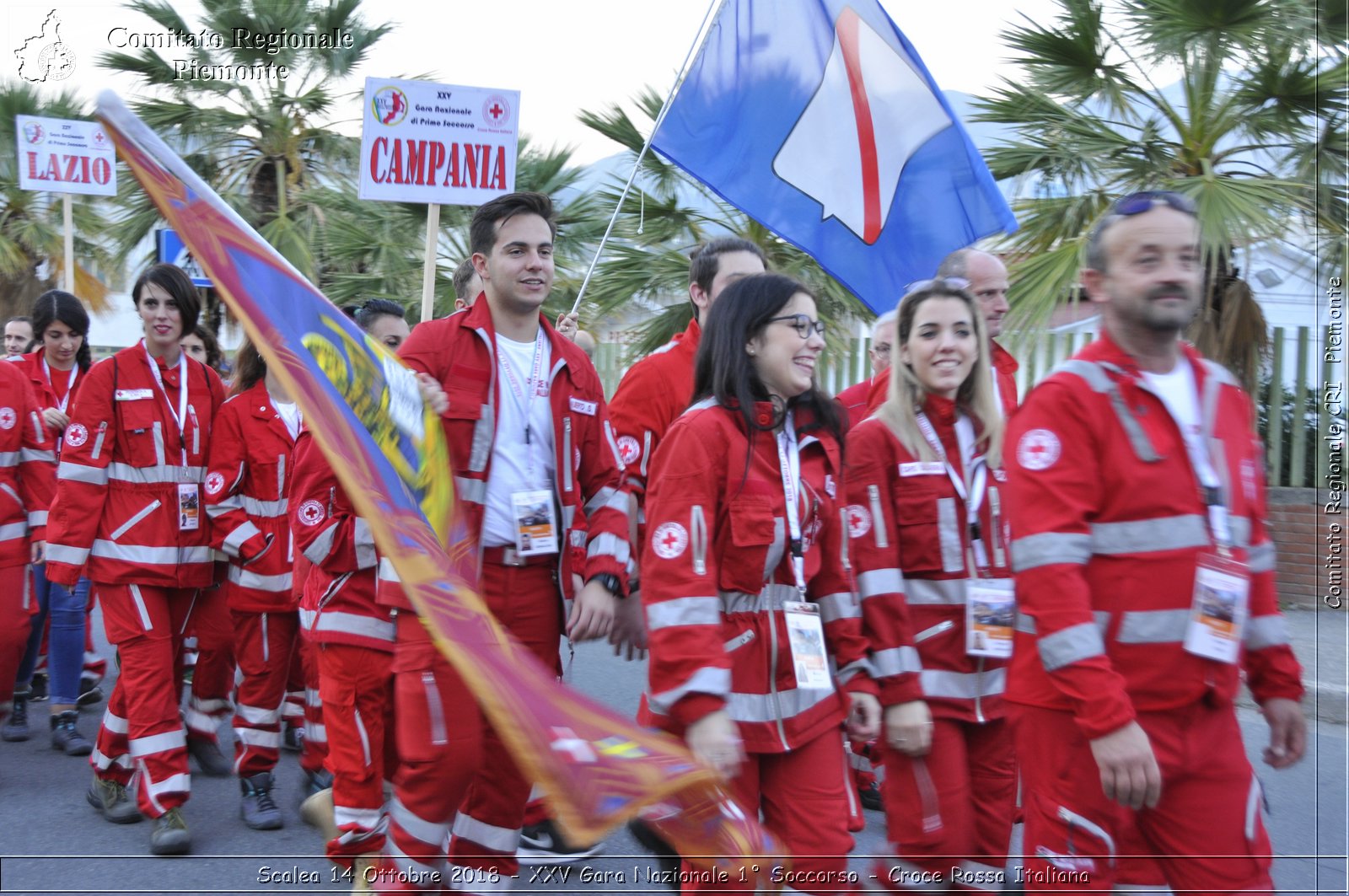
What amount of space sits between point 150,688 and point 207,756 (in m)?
1.24

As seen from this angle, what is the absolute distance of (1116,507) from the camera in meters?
3.15

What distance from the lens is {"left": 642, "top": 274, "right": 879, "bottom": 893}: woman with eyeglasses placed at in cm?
336

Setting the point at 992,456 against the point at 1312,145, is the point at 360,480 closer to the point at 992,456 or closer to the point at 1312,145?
the point at 992,456

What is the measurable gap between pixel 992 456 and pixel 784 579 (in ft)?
3.07

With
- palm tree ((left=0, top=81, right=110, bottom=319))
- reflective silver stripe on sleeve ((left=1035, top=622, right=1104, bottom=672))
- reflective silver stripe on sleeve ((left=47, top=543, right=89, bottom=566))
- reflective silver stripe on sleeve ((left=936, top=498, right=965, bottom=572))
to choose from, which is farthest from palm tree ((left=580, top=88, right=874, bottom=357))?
palm tree ((left=0, top=81, right=110, bottom=319))

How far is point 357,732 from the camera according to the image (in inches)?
185

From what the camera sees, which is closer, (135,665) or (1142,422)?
(1142,422)

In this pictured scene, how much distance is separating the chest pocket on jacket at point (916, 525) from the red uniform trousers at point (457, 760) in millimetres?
1153

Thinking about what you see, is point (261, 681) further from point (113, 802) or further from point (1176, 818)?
point (1176, 818)

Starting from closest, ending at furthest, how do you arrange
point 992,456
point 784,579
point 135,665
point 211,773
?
point 784,579
point 992,456
point 135,665
point 211,773

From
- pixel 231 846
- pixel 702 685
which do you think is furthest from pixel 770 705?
pixel 231 846

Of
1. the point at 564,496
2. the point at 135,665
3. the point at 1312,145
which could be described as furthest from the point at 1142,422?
the point at 1312,145

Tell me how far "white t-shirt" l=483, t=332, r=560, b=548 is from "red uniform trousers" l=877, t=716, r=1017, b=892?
1.40 m

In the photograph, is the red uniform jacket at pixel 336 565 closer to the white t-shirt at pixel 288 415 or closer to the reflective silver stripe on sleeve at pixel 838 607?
the white t-shirt at pixel 288 415
